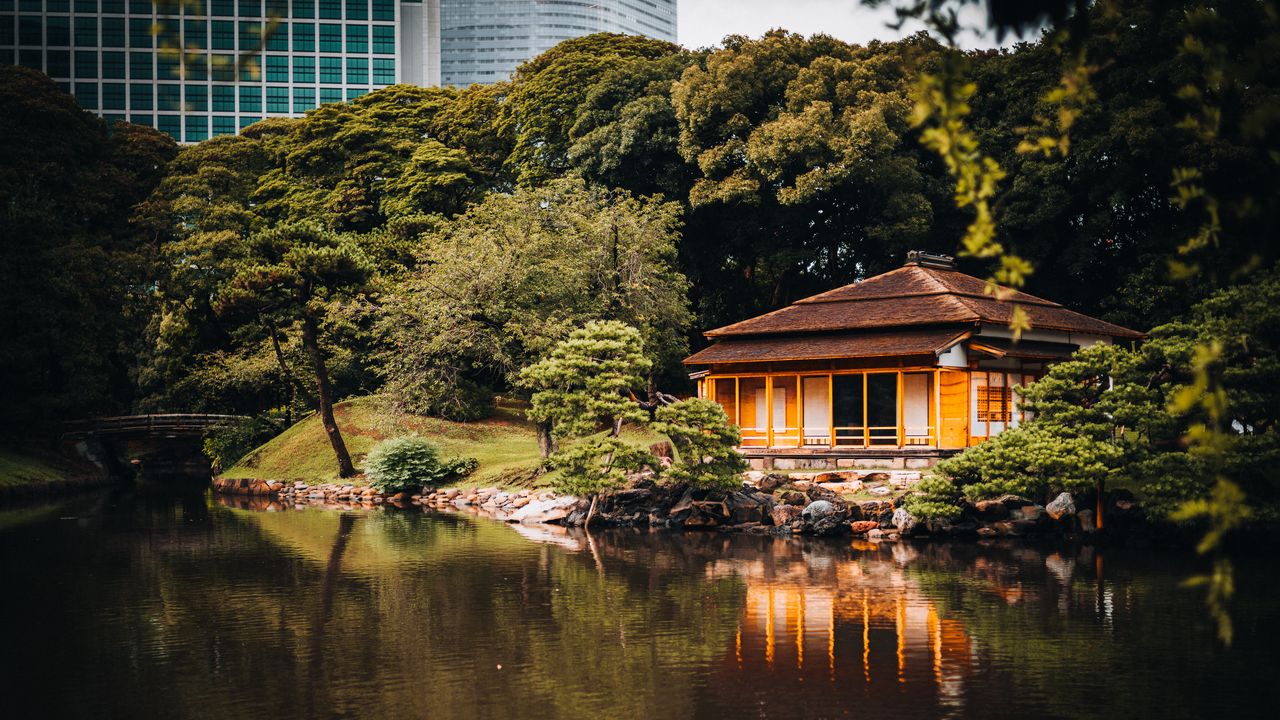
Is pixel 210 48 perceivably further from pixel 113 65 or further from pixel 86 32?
pixel 86 32

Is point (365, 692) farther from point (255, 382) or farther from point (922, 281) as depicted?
A: point (255, 382)

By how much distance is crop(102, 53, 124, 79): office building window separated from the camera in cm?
10062

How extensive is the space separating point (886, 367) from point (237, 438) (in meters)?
27.5

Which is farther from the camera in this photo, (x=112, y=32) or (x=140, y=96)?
(x=140, y=96)

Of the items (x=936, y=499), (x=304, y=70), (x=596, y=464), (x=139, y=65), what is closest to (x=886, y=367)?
(x=936, y=499)

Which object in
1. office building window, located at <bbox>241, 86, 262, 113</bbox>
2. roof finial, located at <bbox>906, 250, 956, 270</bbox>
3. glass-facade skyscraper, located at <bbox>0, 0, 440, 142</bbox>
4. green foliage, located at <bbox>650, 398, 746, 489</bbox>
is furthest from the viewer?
office building window, located at <bbox>241, 86, 262, 113</bbox>

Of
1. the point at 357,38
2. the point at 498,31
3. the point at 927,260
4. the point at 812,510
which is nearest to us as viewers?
the point at 812,510

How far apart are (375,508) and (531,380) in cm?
914

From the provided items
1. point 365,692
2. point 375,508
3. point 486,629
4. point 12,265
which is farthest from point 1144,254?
point 12,265

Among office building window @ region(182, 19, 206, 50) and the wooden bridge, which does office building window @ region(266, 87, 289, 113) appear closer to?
office building window @ region(182, 19, 206, 50)

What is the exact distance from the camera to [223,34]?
330ft

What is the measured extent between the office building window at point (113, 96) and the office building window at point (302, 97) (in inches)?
602

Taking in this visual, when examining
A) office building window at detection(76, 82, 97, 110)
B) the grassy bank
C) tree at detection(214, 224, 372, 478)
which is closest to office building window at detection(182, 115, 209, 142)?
office building window at detection(76, 82, 97, 110)

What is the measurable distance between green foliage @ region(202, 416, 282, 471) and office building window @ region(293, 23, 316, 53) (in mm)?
70010
